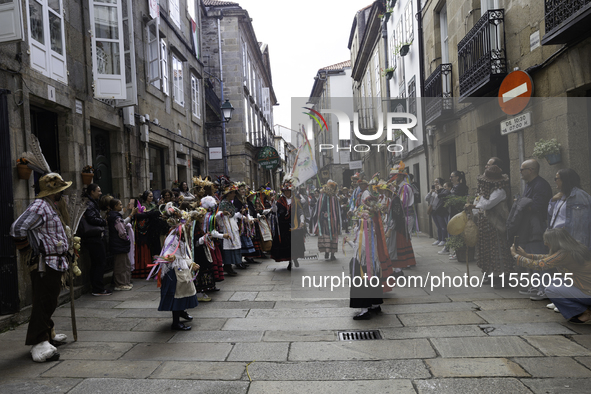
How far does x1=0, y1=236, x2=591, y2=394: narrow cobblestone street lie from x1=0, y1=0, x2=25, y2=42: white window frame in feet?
11.6

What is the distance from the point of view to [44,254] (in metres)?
4.57

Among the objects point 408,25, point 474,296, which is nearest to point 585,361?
point 474,296

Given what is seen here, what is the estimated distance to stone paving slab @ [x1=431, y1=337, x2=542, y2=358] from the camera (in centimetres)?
411

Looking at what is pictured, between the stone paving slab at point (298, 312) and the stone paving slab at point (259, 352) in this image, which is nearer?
the stone paving slab at point (259, 352)

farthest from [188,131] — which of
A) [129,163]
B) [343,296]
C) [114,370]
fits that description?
[114,370]

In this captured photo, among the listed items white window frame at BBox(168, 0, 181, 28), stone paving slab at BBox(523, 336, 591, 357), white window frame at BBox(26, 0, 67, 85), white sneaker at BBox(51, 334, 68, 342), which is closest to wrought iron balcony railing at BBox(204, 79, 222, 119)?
white window frame at BBox(168, 0, 181, 28)

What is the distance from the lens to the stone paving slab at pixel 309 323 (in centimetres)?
522

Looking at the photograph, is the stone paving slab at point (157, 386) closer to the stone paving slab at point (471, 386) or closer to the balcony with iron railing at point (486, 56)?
the stone paving slab at point (471, 386)

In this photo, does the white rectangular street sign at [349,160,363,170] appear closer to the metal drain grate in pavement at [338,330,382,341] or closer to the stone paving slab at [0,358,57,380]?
the metal drain grate in pavement at [338,330,382,341]

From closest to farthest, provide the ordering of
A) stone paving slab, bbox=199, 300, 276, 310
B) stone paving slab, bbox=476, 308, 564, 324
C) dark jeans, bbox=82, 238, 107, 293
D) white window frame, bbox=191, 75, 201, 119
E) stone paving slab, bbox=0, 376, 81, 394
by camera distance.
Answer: stone paving slab, bbox=0, 376, 81, 394 < stone paving slab, bbox=476, 308, 564, 324 < stone paving slab, bbox=199, 300, 276, 310 < dark jeans, bbox=82, 238, 107, 293 < white window frame, bbox=191, 75, 201, 119

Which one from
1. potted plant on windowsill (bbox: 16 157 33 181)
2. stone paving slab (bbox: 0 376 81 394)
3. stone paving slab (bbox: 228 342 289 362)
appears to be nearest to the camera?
stone paving slab (bbox: 0 376 81 394)

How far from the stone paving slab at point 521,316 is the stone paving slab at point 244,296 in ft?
10.5

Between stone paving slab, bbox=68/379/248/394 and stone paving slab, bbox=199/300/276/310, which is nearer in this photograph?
stone paving slab, bbox=68/379/248/394

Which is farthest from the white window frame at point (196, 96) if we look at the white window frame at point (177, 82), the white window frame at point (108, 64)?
the white window frame at point (108, 64)
